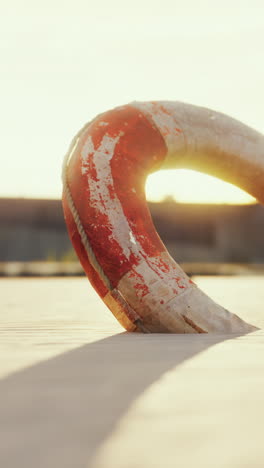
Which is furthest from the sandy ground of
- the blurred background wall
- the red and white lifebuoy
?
the blurred background wall

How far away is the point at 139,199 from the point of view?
137 inches

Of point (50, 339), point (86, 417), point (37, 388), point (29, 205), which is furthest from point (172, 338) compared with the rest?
point (29, 205)

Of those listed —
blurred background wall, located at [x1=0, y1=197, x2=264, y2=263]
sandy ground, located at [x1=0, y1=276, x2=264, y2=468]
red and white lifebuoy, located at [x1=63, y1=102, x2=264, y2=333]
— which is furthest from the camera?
blurred background wall, located at [x1=0, y1=197, x2=264, y2=263]

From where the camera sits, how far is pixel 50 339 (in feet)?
9.95

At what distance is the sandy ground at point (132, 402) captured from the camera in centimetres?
127

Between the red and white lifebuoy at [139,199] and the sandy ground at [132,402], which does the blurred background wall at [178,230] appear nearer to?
the red and white lifebuoy at [139,199]

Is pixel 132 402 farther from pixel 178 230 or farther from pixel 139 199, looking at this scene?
pixel 178 230

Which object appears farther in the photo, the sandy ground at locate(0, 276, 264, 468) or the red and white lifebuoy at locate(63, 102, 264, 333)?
the red and white lifebuoy at locate(63, 102, 264, 333)

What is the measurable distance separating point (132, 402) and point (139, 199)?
190 cm

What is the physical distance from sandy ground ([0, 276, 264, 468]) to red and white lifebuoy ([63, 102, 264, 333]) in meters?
0.30

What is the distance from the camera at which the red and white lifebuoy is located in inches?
130

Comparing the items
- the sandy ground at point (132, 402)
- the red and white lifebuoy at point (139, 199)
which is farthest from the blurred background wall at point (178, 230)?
the sandy ground at point (132, 402)

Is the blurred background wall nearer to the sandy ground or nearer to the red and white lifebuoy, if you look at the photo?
the red and white lifebuoy

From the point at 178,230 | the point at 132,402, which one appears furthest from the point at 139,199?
the point at 178,230
